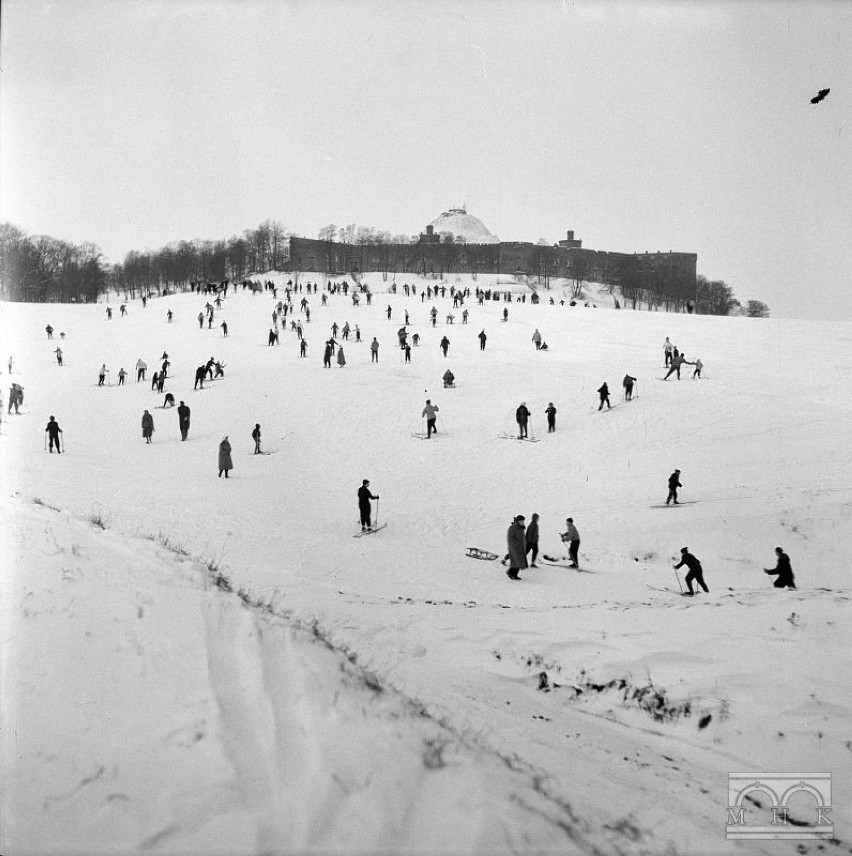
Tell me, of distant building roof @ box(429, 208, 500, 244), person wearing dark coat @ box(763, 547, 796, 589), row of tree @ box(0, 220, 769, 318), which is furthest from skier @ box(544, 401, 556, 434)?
distant building roof @ box(429, 208, 500, 244)

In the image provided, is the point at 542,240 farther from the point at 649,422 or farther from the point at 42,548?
the point at 42,548

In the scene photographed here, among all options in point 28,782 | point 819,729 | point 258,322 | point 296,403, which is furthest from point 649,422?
point 258,322

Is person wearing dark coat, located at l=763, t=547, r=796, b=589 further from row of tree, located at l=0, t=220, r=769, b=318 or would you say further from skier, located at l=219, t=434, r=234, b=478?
row of tree, located at l=0, t=220, r=769, b=318

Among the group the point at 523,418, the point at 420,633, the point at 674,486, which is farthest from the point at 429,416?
the point at 420,633

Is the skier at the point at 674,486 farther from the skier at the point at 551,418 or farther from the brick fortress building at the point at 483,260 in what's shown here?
the brick fortress building at the point at 483,260

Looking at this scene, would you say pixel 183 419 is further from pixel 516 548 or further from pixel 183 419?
pixel 516 548

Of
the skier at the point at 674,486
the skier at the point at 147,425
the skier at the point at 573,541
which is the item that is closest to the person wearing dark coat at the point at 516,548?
the skier at the point at 573,541
